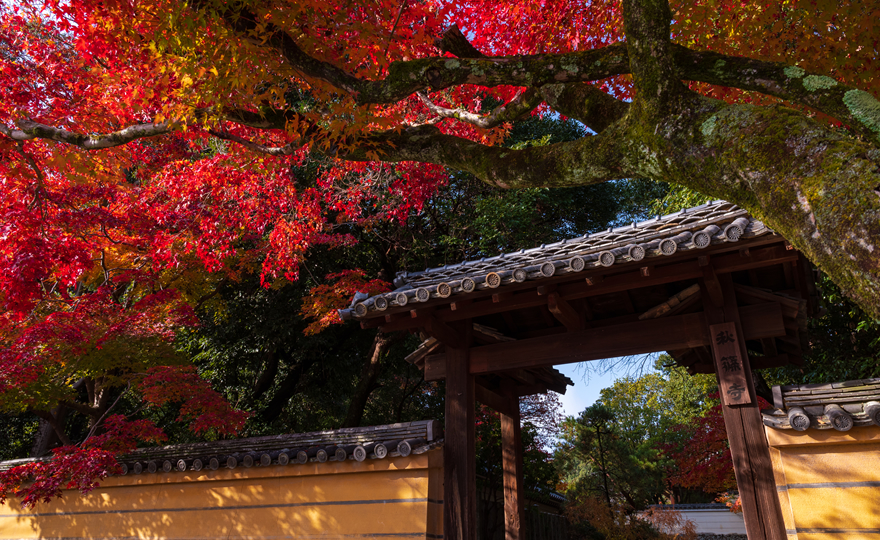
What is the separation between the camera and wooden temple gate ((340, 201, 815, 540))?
4762 millimetres

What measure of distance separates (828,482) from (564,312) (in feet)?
8.87

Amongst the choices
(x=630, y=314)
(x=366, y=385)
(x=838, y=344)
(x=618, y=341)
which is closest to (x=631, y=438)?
(x=838, y=344)

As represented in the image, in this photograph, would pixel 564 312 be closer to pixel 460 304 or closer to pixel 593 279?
pixel 593 279

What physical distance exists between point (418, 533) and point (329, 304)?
666cm

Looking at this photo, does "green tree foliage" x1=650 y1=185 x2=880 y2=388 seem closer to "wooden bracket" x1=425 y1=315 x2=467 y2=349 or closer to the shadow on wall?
"wooden bracket" x1=425 y1=315 x2=467 y2=349

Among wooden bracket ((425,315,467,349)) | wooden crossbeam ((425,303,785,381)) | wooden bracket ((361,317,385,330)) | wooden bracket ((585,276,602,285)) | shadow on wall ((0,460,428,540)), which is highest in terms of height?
wooden bracket ((585,276,602,285))

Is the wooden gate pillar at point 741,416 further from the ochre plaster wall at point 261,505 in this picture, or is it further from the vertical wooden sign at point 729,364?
the ochre plaster wall at point 261,505

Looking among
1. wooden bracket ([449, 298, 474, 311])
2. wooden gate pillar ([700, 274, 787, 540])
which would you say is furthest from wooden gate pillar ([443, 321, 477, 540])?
wooden gate pillar ([700, 274, 787, 540])

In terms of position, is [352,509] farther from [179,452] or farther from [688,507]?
[688,507]

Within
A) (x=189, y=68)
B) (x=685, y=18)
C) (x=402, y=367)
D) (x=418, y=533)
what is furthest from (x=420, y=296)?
(x=402, y=367)

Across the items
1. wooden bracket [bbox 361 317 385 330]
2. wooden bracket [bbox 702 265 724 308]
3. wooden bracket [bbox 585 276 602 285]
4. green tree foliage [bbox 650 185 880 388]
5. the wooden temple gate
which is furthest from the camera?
green tree foliage [bbox 650 185 880 388]

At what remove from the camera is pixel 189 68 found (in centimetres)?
482

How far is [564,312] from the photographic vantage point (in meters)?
5.65

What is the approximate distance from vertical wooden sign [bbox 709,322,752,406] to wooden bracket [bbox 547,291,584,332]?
4.37 ft
